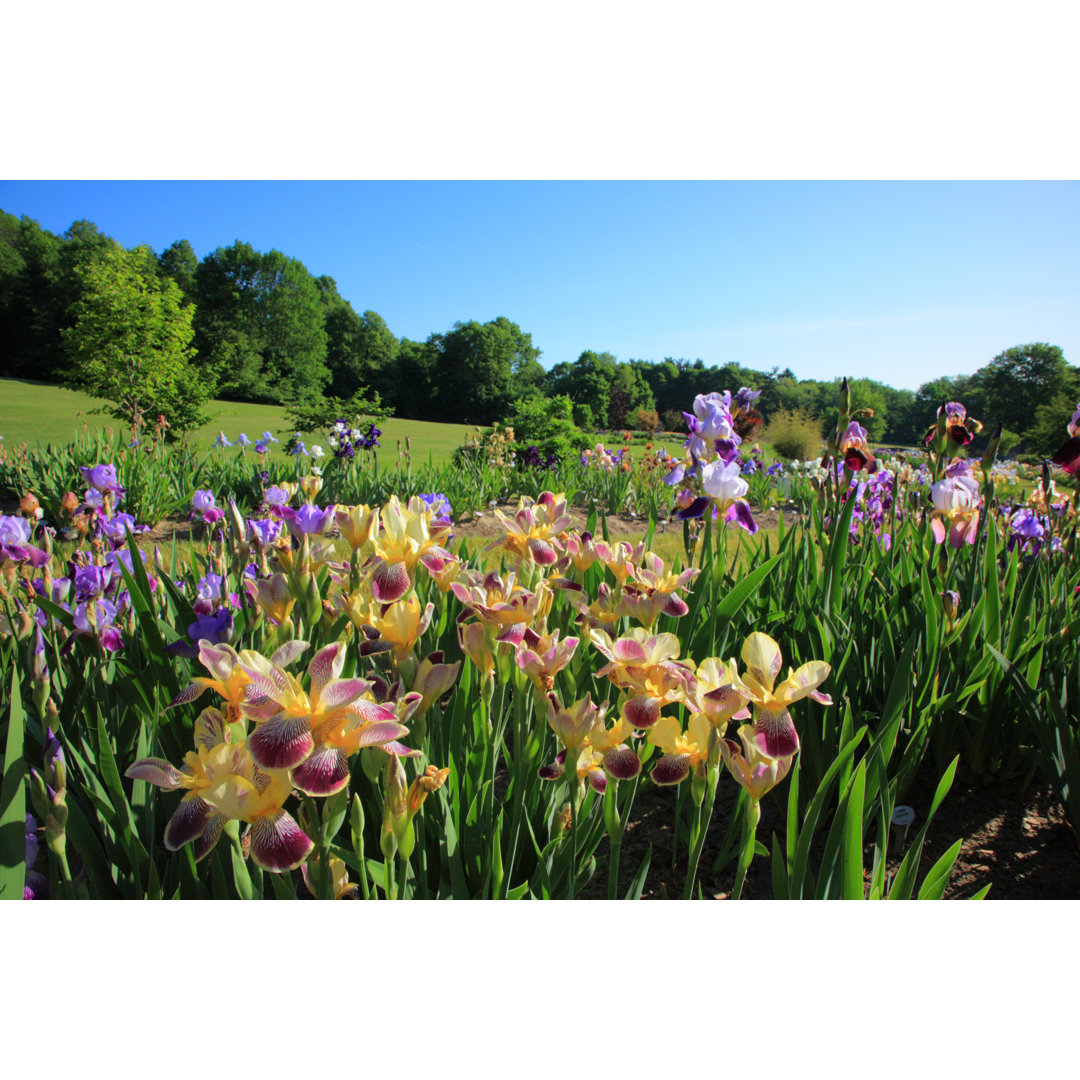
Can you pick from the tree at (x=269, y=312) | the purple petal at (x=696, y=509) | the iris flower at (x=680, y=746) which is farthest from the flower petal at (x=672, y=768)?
the tree at (x=269, y=312)

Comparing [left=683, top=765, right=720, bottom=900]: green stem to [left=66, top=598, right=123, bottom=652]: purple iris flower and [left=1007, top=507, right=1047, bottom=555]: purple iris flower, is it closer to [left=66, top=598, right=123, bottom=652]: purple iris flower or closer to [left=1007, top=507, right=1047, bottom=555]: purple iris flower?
[left=66, top=598, right=123, bottom=652]: purple iris flower

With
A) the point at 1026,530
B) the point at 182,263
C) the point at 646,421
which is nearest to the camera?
the point at 1026,530

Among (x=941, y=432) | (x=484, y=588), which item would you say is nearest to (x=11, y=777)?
(x=484, y=588)

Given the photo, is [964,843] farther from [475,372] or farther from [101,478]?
[475,372]

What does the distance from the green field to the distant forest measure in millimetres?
6089

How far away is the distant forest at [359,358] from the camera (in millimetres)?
34469

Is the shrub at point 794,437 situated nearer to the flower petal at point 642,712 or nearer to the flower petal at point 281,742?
the flower petal at point 642,712

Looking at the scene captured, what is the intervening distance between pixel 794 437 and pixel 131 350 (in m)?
23.6

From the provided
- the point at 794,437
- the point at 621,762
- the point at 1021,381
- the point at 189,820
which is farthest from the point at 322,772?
the point at 1021,381

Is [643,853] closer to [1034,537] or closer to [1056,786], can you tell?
[1056,786]

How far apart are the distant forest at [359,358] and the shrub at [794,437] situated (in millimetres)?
8676

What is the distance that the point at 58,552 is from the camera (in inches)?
108

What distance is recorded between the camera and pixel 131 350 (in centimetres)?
1304

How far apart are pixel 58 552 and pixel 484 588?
2503 mm
